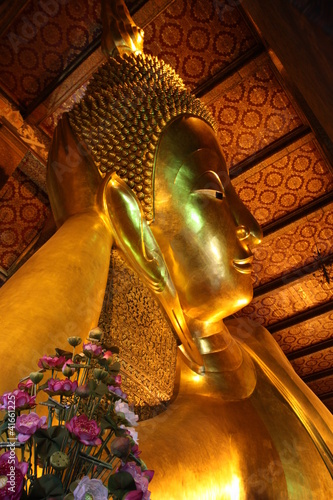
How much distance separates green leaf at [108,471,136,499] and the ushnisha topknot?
3.94 ft

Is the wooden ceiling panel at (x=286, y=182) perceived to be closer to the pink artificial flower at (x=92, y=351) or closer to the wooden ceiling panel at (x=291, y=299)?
the wooden ceiling panel at (x=291, y=299)

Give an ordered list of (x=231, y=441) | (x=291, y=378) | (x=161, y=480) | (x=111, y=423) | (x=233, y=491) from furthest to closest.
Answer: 1. (x=291, y=378)
2. (x=231, y=441)
3. (x=233, y=491)
4. (x=161, y=480)
5. (x=111, y=423)

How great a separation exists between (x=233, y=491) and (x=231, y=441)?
0.52 ft

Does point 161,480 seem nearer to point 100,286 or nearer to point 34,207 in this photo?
point 100,286

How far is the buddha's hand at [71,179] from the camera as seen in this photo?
5.18 ft

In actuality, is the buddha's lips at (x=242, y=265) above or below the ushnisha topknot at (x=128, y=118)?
below

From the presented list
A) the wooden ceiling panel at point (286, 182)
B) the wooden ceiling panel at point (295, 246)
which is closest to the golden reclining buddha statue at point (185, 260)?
the wooden ceiling panel at point (286, 182)

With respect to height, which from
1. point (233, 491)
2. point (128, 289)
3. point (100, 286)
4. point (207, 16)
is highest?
point (207, 16)

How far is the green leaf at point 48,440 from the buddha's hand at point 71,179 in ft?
3.42

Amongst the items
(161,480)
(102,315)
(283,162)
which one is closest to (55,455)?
(161,480)

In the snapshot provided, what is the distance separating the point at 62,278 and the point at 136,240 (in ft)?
1.47

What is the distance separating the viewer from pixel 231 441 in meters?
1.53

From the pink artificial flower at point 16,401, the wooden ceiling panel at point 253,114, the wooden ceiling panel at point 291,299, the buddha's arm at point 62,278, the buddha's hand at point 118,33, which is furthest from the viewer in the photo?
the wooden ceiling panel at point 291,299

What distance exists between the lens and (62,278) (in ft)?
3.78
